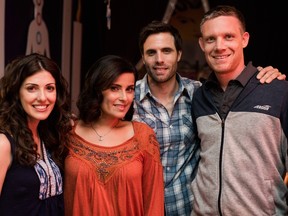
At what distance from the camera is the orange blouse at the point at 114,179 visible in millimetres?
1934

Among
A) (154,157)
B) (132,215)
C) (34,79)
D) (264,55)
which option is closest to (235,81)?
(154,157)

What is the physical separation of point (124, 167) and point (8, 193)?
1.62 feet

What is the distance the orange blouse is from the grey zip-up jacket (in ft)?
0.82

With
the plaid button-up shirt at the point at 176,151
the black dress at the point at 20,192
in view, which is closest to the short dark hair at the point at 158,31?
the plaid button-up shirt at the point at 176,151

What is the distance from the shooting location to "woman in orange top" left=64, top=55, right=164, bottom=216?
194 cm

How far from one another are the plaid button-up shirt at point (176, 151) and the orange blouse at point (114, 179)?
0.73 ft

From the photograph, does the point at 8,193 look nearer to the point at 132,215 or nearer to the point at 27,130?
the point at 27,130

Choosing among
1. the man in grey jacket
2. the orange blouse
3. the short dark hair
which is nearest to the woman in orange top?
the orange blouse

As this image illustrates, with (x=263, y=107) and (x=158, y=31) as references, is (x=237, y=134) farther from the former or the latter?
(x=158, y=31)

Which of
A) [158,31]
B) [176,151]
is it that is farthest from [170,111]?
[158,31]

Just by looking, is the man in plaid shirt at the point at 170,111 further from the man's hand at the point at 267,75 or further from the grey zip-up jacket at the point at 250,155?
the man's hand at the point at 267,75

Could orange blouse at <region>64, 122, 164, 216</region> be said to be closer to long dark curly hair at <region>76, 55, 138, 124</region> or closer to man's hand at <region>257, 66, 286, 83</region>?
long dark curly hair at <region>76, 55, 138, 124</region>

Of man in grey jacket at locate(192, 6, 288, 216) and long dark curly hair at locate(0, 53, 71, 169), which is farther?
man in grey jacket at locate(192, 6, 288, 216)

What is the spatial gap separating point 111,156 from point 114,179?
105 millimetres
